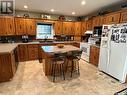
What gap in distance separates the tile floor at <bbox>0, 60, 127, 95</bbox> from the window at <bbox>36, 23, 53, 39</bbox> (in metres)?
2.61

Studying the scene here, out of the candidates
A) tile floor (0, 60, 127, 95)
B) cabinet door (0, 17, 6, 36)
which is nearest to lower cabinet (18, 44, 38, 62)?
cabinet door (0, 17, 6, 36)

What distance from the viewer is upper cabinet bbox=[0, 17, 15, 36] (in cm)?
431

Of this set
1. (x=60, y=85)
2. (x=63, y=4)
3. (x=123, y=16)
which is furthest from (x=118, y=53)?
(x=63, y=4)

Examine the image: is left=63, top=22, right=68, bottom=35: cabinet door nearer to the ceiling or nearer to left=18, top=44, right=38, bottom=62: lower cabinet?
the ceiling

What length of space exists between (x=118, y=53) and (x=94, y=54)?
4.42 ft

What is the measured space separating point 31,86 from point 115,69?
8.54 ft

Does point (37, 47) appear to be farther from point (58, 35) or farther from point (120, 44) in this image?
point (120, 44)

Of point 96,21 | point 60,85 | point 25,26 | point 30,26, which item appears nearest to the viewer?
point 60,85

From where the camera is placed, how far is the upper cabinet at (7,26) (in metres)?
4.31

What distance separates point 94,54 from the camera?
167 inches

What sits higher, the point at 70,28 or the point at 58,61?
the point at 70,28

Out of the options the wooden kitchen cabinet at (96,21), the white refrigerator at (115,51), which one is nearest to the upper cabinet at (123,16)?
the white refrigerator at (115,51)

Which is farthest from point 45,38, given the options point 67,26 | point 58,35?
point 67,26

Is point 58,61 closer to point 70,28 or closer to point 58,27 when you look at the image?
point 58,27
